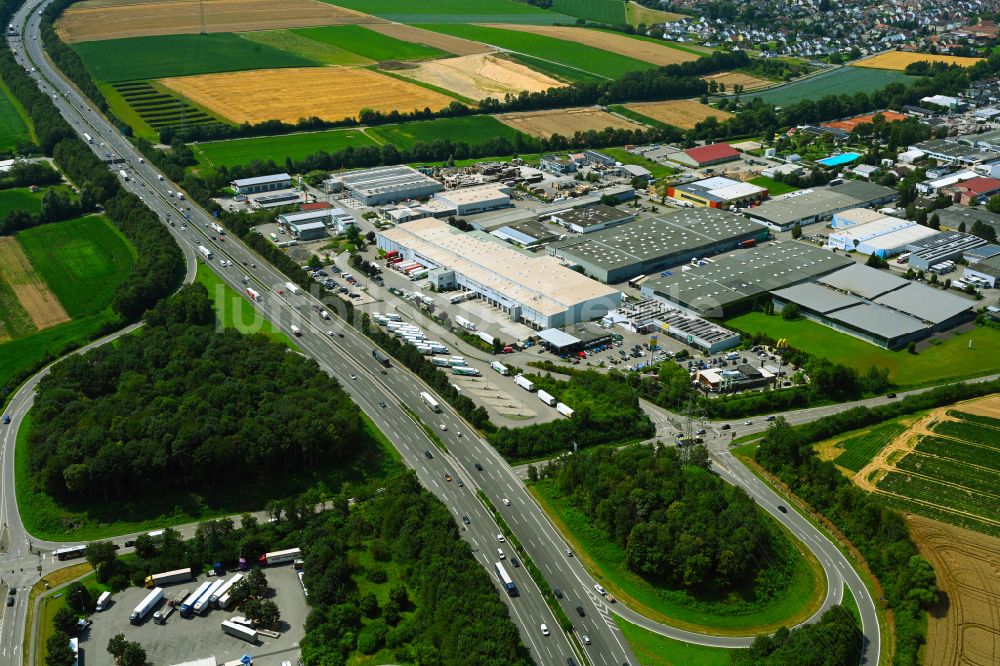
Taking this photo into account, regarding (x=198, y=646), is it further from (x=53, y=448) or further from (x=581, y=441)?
(x=581, y=441)

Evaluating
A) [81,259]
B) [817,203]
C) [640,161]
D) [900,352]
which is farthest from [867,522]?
[640,161]

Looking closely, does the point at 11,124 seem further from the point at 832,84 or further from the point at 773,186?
the point at 832,84

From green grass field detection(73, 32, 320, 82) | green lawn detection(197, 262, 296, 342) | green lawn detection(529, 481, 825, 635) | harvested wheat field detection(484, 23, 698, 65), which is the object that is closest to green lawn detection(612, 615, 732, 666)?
green lawn detection(529, 481, 825, 635)

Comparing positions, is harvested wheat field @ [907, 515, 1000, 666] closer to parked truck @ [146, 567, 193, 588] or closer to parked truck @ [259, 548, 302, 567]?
parked truck @ [259, 548, 302, 567]

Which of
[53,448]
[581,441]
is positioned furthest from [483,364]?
[53,448]

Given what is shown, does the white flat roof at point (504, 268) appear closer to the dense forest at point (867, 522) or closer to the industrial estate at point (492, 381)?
the industrial estate at point (492, 381)

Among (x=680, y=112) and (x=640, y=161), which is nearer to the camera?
(x=640, y=161)
